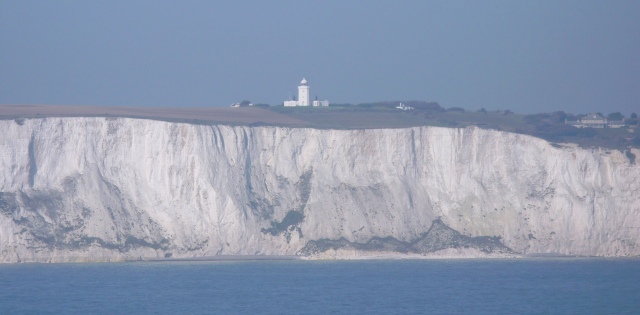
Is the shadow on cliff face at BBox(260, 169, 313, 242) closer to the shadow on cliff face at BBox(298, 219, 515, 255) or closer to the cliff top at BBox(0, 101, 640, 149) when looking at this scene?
the shadow on cliff face at BBox(298, 219, 515, 255)

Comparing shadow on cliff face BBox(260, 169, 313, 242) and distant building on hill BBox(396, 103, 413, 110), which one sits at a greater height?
distant building on hill BBox(396, 103, 413, 110)

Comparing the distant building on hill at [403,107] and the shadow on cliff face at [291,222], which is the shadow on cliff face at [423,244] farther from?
the distant building on hill at [403,107]

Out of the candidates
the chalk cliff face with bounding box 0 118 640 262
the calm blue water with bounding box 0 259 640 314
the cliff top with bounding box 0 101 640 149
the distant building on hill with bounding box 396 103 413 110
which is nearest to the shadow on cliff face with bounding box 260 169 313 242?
the chalk cliff face with bounding box 0 118 640 262

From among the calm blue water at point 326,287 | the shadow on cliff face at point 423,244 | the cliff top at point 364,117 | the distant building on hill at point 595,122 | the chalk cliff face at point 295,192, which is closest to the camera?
the calm blue water at point 326,287

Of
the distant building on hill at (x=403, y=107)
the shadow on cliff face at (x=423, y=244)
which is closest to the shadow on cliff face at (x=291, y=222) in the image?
the shadow on cliff face at (x=423, y=244)

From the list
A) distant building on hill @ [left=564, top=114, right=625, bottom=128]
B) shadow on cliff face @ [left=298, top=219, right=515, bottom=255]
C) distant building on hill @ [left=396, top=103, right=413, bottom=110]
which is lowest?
shadow on cliff face @ [left=298, top=219, right=515, bottom=255]

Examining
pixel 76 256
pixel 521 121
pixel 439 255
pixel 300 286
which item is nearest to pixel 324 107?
pixel 521 121
